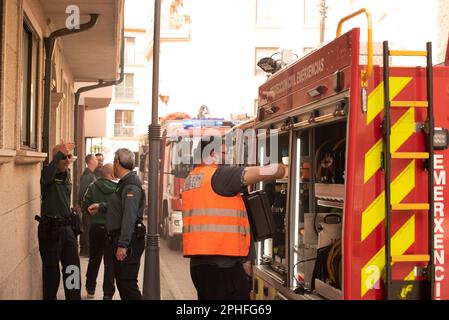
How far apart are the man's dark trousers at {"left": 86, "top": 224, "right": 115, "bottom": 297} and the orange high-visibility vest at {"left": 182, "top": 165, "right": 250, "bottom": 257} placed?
3.38 m

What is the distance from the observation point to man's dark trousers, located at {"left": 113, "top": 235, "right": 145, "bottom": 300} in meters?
6.61

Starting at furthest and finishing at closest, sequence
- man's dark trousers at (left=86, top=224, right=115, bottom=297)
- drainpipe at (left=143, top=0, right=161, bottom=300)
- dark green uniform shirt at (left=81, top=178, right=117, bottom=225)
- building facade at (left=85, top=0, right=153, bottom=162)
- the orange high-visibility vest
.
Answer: building facade at (left=85, top=0, right=153, bottom=162)
drainpipe at (left=143, top=0, right=161, bottom=300)
dark green uniform shirt at (left=81, top=178, right=117, bottom=225)
man's dark trousers at (left=86, top=224, right=115, bottom=297)
the orange high-visibility vest

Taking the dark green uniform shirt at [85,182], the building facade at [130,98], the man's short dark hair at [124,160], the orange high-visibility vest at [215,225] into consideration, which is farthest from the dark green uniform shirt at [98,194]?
the building facade at [130,98]

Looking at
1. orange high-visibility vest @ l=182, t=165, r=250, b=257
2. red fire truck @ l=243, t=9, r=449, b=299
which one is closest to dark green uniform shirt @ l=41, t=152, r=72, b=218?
orange high-visibility vest @ l=182, t=165, r=250, b=257

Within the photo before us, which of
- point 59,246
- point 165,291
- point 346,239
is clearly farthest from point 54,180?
point 346,239

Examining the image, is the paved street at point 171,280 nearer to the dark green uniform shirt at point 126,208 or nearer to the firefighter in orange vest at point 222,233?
the dark green uniform shirt at point 126,208

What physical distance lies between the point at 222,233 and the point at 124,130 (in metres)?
61.3

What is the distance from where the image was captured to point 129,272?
6625 millimetres

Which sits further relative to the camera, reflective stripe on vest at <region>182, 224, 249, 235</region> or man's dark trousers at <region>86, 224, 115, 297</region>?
man's dark trousers at <region>86, 224, 115, 297</region>

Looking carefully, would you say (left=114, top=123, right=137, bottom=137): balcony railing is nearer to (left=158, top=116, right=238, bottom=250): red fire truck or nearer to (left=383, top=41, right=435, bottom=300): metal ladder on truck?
(left=158, top=116, right=238, bottom=250): red fire truck

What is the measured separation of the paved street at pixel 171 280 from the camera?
8.92 metres

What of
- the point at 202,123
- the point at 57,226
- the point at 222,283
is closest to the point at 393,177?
the point at 222,283

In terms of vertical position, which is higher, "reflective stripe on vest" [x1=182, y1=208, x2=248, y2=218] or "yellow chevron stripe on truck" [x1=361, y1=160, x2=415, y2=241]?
"yellow chevron stripe on truck" [x1=361, y1=160, x2=415, y2=241]
